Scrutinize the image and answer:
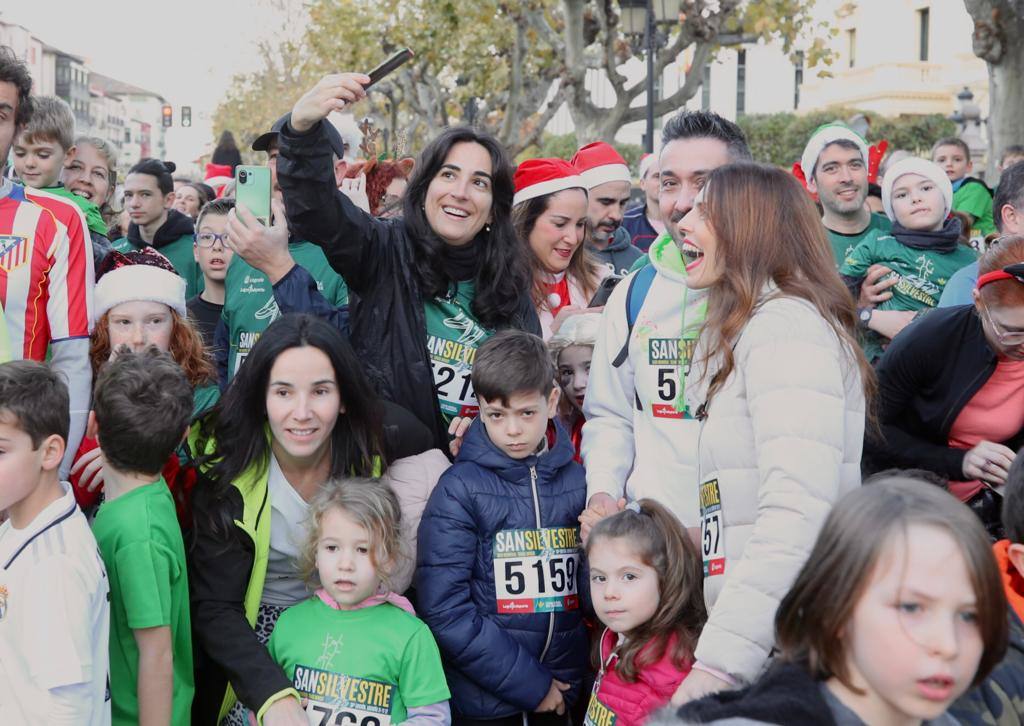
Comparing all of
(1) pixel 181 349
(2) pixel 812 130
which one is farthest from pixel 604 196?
(2) pixel 812 130

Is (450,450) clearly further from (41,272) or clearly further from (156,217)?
(156,217)

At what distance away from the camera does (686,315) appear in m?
3.62

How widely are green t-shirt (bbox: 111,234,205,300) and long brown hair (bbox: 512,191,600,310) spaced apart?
2672 mm

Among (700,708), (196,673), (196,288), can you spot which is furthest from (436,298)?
(196,288)

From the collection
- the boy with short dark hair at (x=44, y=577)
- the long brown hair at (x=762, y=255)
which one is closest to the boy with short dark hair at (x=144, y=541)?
the boy with short dark hair at (x=44, y=577)

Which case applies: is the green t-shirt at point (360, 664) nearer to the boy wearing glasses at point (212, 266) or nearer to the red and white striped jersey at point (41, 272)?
the red and white striped jersey at point (41, 272)

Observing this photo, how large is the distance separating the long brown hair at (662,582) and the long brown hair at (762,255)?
658mm

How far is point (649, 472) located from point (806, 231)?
3.23 feet

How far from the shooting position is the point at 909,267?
5.96 meters

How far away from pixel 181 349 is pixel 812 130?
44.9 metres

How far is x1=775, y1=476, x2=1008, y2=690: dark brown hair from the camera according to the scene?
7.07 feet

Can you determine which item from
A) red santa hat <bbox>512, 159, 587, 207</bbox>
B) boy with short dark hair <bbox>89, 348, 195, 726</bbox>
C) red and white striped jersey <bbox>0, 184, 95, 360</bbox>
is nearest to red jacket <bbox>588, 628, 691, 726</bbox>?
boy with short dark hair <bbox>89, 348, 195, 726</bbox>

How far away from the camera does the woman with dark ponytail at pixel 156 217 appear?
7816 mm

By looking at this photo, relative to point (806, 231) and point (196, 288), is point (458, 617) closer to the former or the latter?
point (806, 231)
